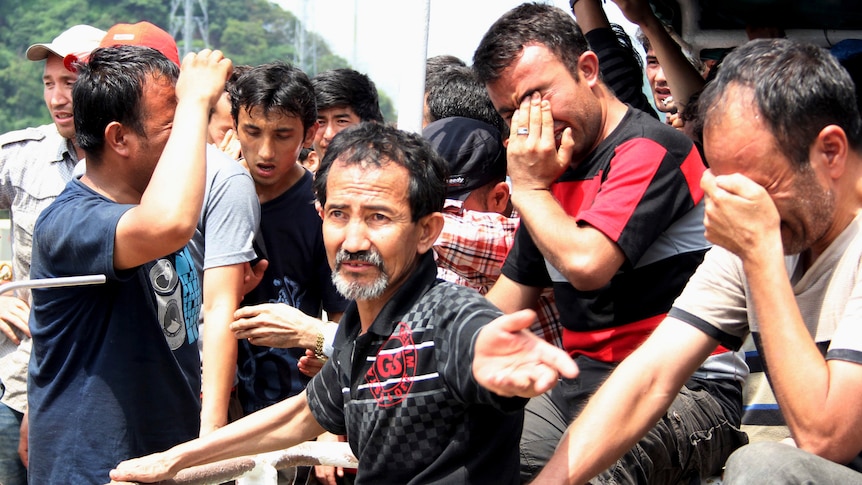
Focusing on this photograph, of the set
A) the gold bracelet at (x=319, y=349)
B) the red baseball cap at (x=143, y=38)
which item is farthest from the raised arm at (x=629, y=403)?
the red baseball cap at (x=143, y=38)

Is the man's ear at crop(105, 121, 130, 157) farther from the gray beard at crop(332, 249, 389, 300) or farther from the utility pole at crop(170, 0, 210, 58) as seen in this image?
the utility pole at crop(170, 0, 210, 58)

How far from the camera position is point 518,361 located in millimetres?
1884

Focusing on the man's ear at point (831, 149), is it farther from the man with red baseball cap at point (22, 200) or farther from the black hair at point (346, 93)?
the man with red baseball cap at point (22, 200)

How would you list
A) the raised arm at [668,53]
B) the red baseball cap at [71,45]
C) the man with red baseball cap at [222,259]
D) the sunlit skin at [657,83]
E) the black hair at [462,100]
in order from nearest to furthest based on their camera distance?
1. the man with red baseball cap at [222,259]
2. the raised arm at [668,53]
3. the black hair at [462,100]
4. the red baseball cap at [71,45]
5. the sunlit skin at [657,83]

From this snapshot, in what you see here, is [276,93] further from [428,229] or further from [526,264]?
[428,229]

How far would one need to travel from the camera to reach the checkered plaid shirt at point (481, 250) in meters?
3.32

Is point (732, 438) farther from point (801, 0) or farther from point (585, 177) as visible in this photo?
point (801, 0)

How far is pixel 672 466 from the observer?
9.46ft

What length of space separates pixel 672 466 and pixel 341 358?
105 cm

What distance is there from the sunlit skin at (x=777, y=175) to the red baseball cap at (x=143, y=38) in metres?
2.28

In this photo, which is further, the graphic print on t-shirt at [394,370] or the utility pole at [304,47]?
the utility pole at [304,47]

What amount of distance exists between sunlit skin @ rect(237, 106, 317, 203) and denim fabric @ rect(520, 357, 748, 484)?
1.45 meters

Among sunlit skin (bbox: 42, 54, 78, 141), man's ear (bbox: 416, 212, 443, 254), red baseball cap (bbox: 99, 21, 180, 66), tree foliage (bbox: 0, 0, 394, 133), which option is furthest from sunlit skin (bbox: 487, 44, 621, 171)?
tree foliage (bbox: 0, 0, 394, 133)

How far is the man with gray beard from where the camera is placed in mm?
2229
